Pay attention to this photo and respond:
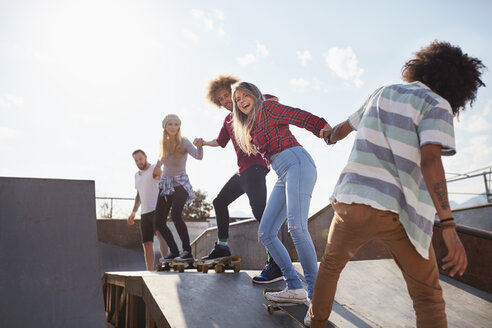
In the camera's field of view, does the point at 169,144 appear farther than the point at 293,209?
Yes

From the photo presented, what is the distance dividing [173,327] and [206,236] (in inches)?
320

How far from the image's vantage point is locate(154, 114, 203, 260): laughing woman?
202 inches

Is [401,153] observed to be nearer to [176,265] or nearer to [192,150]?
[192,150]

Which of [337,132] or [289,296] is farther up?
[337,132]

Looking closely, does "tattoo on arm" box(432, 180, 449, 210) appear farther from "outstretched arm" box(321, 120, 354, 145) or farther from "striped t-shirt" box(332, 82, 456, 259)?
"outstretched arm" box(321, 120, 354, 145)

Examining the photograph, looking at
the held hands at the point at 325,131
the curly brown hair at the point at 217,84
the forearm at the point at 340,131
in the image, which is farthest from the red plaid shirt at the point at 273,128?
the curly brown hair at the point at 217,84

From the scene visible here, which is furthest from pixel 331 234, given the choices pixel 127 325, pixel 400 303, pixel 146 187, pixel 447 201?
pixel 146 187

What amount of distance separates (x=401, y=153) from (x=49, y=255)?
3570 millimetres

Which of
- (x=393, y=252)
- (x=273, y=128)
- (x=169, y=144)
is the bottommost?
(x=393, y=252)

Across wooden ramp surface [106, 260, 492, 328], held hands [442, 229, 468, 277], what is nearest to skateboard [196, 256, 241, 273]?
wooden ramp surface [106, 260, 492, 328]

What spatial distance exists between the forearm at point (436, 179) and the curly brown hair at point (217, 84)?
304 centimetres

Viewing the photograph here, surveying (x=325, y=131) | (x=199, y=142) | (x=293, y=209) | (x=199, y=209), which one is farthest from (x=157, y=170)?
(x=199, y=209)

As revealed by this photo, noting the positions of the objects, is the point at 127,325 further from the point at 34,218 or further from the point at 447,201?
the point at 447,201

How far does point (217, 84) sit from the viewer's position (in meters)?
4.32
